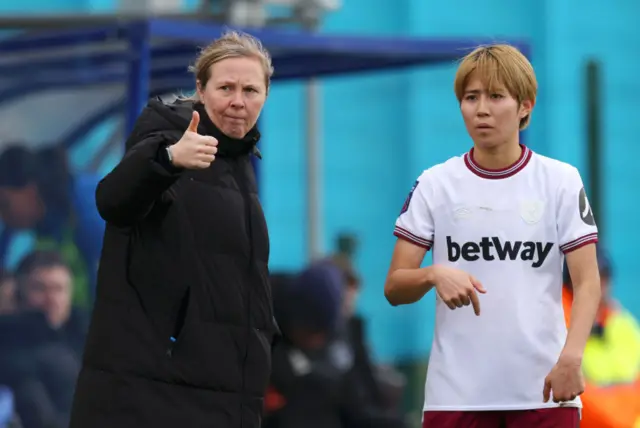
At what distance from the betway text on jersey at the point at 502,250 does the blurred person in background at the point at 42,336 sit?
397 cm

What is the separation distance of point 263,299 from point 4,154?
3818 millimetres

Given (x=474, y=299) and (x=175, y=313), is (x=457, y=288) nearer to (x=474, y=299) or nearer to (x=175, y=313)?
(x=474, y=299)

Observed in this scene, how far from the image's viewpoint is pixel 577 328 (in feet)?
12.1

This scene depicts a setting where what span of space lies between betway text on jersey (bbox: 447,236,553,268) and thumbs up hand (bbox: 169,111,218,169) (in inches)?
27.0

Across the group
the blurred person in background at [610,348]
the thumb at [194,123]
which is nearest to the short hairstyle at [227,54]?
the thumb at [194,123]

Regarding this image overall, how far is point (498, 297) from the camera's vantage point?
3795mm

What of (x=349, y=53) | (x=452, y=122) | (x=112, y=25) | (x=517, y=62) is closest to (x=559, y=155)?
(x=452, y=122)

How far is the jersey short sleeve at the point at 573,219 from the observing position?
382 cm

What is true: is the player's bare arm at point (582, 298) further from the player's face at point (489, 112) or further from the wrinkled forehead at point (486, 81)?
the wrinkled forehead at point (486, 81)

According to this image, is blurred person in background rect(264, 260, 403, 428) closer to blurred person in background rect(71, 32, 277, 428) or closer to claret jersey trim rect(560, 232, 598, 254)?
blurred person in background rect(71, 32, 277, 428)

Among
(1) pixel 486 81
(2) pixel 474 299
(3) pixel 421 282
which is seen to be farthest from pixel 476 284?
(1) pixel 486 81

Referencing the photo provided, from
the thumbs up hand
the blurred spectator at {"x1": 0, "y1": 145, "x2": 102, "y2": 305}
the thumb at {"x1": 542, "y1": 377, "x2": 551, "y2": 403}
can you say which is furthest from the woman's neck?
the blurred spectator at {"x1": 0, "y1": 145, "x2": 102, "y2": 305}

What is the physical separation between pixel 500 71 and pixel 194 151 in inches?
31.7

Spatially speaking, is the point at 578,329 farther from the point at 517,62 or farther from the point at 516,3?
the point at 516,3
